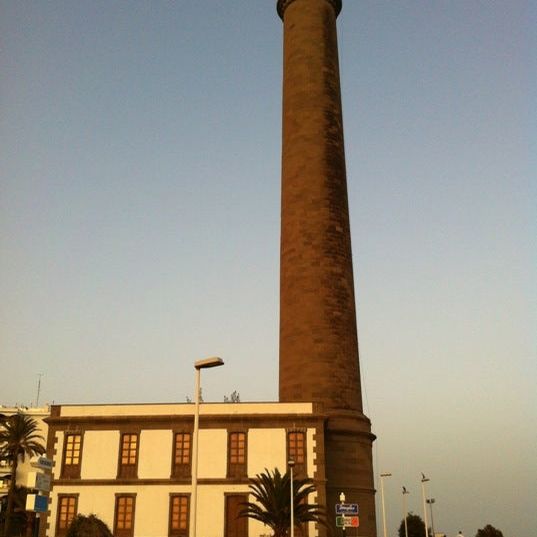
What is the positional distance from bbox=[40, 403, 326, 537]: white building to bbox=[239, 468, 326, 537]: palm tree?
2.06 m

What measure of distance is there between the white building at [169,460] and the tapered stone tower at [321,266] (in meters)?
2.95

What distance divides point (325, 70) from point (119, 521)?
105ft

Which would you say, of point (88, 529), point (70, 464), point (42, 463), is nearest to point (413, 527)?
point (70, 464)

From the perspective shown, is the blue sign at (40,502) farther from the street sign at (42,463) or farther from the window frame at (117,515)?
the window frame at (117,515)

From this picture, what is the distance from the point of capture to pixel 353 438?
40.7 metres

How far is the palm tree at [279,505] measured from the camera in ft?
108

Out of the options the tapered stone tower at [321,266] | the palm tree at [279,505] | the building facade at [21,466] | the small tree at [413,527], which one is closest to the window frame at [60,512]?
the palm tree at [279,505]

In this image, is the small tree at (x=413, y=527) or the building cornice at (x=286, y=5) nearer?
the building cornice at (x=286, y=5)

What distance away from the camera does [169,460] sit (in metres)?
37.6

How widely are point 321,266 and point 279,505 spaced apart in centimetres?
1584

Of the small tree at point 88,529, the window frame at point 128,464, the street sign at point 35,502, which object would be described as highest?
the window frame at point 128,464

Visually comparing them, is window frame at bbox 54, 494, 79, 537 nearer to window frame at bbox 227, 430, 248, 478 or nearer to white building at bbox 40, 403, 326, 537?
white building at bbox 40, 403, 326, 537

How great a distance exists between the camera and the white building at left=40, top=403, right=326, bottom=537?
36250mm

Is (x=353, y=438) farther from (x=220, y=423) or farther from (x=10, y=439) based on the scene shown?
(x=10, y=439)
